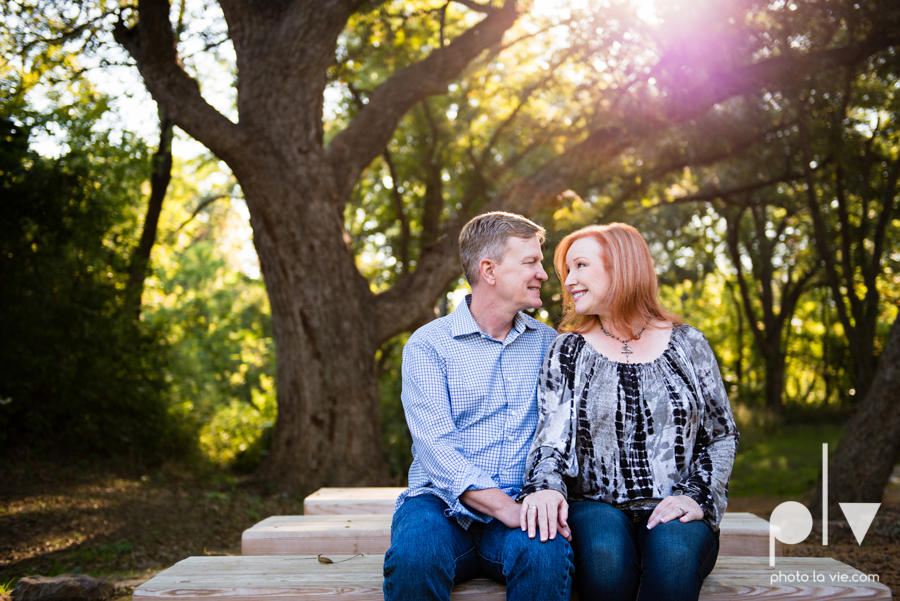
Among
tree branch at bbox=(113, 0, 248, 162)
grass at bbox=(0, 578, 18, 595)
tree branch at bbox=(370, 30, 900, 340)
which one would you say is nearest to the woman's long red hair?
grass at bbox=(0, 578, 18, 595)

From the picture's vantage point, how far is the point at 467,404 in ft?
8.63

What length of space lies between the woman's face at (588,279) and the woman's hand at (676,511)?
75 centimetres

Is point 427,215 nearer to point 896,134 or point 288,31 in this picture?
point 288,31

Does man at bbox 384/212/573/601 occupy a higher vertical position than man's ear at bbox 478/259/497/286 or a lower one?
lower

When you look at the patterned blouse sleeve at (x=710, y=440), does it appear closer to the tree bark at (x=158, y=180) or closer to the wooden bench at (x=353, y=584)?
the wooden bench at (x=353, y=584)

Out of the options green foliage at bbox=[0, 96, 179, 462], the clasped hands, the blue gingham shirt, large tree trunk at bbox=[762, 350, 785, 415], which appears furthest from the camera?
large tree trunk at bbox=[762, 350, 785, 415]

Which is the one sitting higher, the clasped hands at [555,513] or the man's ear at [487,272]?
the man's ear at [487,272]

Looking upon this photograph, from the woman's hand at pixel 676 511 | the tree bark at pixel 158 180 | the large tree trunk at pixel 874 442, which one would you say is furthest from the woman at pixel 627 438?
the tree bark at pixel 158 180

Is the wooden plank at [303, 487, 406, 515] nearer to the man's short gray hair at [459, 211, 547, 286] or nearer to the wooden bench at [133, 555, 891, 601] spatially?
the wooden bench at [133, 555, 891, 601]

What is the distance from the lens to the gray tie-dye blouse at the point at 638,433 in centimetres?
241

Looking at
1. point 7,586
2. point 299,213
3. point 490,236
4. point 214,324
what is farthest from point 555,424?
point 214,324

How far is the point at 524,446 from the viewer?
8.63 feet

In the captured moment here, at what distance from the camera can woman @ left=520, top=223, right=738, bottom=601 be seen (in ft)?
7.22

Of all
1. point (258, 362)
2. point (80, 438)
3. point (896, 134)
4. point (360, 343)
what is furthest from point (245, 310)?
point (896, 134)
